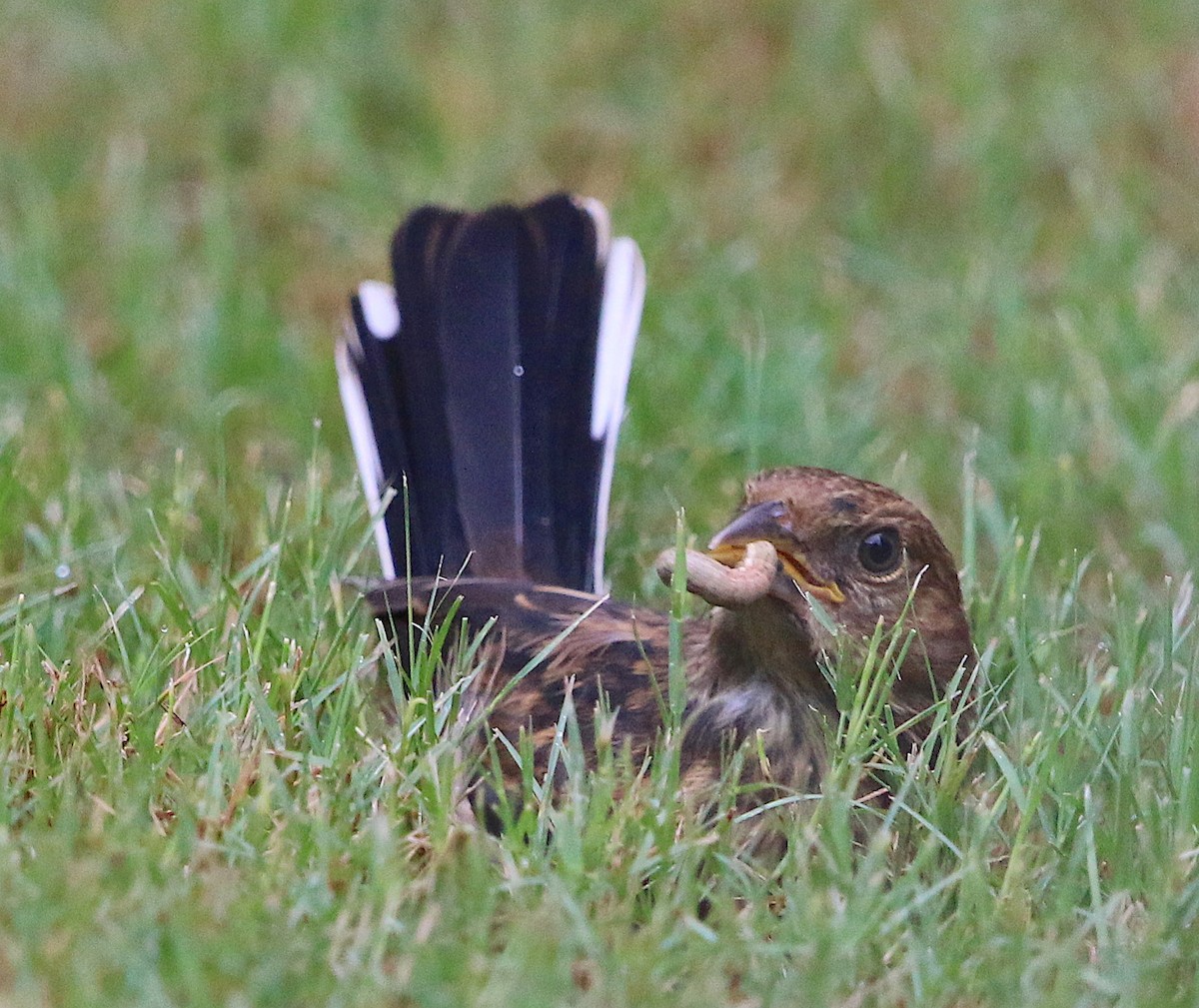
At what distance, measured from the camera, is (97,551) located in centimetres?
403

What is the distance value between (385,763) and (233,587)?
25.7 inches

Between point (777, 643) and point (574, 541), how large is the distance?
0.90 metres

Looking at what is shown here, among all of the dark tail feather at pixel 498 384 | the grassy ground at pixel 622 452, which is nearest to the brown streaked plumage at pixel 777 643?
the grassy ground at pixel 622 452

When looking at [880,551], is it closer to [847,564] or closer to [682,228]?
[847,564]

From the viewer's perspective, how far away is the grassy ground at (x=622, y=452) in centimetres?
275

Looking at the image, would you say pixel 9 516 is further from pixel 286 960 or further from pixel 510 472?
pixel 286 960

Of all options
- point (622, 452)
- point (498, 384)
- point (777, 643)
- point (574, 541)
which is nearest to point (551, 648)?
point (777, 643)

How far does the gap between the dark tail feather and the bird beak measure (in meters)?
0.80

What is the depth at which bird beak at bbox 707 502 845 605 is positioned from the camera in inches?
131

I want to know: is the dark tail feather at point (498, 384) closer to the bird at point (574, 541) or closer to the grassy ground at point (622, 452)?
the bird at point (574, 541)

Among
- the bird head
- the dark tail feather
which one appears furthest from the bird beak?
the dark tail feather

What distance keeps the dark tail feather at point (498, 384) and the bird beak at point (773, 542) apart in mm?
799

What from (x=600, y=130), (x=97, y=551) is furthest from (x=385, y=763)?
(x=600, y=130)

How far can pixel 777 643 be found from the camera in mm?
3311
